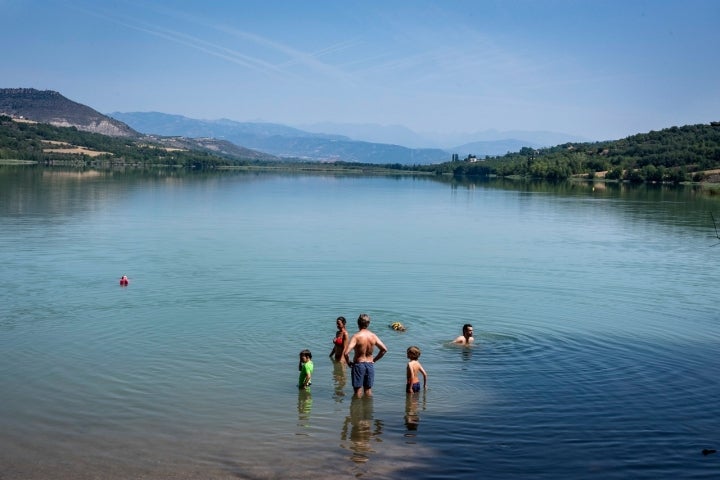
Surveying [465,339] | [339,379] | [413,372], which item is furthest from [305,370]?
[465,339]

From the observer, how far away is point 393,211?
82.8m

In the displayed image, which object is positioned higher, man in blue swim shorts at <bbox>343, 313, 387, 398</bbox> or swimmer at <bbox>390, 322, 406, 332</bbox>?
man in blue swim shorts at <bbox>343, 313, 387, 398</bbox>

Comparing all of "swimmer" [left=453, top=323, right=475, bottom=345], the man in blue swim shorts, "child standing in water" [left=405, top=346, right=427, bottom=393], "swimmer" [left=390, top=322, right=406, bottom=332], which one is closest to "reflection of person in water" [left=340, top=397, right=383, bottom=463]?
the man in blue swim shorts

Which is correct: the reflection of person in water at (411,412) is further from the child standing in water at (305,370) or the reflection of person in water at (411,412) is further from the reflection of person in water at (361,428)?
the child standing in water at (305,370)

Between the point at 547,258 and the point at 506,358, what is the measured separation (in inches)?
941

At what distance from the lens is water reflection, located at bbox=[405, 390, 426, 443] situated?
15.4 meters

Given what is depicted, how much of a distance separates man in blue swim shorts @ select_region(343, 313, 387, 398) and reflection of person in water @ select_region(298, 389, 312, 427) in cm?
118

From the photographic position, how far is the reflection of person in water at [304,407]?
1584 cm

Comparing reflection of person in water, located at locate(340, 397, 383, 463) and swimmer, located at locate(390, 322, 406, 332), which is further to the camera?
swimmer, located at locate(390, 322, 406, 332)

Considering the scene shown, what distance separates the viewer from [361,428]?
15398 mm

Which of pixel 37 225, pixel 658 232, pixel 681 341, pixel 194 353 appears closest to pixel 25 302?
pixel 194 353

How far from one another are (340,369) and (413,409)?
12.2ft

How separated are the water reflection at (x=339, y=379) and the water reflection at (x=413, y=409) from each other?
1.64 metres

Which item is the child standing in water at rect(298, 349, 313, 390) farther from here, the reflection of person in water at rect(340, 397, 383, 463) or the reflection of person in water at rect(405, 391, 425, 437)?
the reflection of person in water at rect(405, 391, 425, 437)
